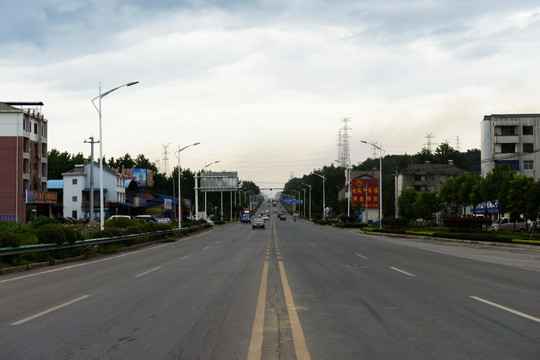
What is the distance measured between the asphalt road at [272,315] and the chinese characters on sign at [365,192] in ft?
326

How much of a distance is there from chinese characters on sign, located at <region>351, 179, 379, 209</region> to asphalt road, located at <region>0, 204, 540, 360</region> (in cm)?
9942

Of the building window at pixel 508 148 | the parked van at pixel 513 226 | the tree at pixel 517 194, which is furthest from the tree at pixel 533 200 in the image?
the building window at pixel 508 148

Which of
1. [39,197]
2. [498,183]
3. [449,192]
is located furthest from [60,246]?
[449,192]

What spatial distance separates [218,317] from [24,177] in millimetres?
61819

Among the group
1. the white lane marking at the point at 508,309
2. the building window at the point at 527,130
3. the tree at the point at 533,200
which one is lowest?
the white lane marking at the point at 508,309

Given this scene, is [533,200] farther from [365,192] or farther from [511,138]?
[365,192]

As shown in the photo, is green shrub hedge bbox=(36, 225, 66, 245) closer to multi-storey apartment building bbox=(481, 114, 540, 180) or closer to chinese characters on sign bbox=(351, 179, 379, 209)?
multi-storey apartment building bbox=(481, 114, 540, 180)

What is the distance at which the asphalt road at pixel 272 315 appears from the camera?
6.72 m

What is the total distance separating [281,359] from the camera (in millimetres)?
6285

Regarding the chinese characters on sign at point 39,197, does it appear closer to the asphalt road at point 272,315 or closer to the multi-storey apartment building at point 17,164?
the multi-storey apartment building at point 17,164

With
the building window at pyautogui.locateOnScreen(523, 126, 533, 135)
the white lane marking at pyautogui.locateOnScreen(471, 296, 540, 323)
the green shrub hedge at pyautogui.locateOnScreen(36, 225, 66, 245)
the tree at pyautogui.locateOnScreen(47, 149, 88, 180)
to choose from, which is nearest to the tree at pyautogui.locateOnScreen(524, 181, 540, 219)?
the white lane marking at pyautogui.locateOnScreen(471, 296, 540, 323)

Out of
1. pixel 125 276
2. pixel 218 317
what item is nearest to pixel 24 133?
pixel 125 276

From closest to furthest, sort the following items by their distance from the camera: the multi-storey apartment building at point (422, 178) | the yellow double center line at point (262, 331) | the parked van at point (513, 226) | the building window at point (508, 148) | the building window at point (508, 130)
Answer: the yellow double center line at point (262, 331), the parked van at point (513, 226), the building window at point (508, 148), the building window at point (508, 130), the multi-storey apartment building at point (422, 178)

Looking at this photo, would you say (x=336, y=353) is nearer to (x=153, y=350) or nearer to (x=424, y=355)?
(x=424, y=355)
